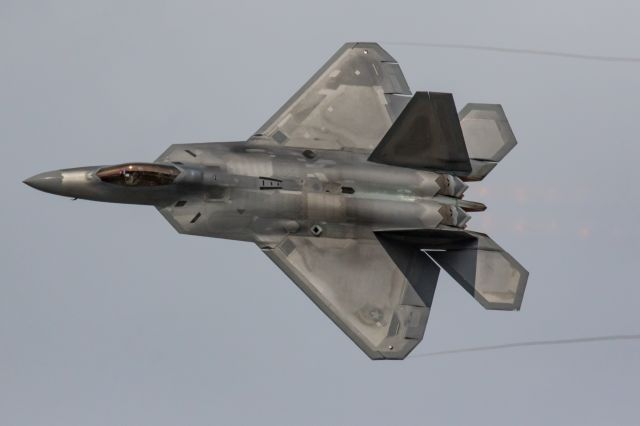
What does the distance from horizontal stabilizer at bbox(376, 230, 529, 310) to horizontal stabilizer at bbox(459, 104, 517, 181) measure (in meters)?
1.78

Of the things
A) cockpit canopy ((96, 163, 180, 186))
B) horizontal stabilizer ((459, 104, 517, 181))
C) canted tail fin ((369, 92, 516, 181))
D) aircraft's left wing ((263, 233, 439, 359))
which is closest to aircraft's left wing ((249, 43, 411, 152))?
canted tail fin ((369, 92, 516, 181))

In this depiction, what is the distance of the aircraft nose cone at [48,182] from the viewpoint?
31188mm

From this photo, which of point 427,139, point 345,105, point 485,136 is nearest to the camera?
point 427,139

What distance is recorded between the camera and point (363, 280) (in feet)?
103

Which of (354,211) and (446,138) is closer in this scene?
(446,138)

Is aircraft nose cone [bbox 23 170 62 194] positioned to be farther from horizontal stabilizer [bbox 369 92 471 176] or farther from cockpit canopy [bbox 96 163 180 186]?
horizontal stabilizer [bbox 369 92 471 176]

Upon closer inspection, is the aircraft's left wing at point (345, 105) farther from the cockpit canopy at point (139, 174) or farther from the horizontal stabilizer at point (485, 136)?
the cockpit canopy at point (139, 174)

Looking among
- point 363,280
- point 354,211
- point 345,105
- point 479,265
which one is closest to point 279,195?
point 354,211

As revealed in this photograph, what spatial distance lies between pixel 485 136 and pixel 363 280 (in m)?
4.88

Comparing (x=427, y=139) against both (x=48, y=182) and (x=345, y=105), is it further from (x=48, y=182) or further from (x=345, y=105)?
(x=48, y=182)

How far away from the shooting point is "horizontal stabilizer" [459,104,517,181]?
32188 millimetres

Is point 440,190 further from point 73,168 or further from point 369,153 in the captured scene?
point 73,168

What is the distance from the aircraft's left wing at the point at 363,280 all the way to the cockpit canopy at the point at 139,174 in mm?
3083

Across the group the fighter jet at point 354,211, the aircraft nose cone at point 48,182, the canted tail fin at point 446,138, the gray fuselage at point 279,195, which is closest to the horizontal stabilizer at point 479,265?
the fighter jet at point 354,211
